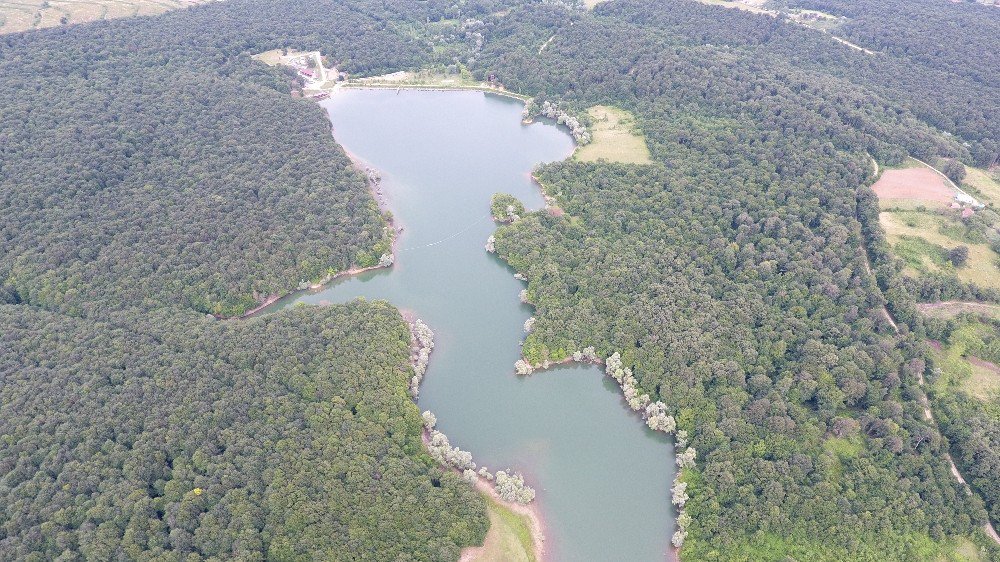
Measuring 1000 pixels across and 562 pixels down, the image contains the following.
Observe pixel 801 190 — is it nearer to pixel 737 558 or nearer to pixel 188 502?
pixel 737 558

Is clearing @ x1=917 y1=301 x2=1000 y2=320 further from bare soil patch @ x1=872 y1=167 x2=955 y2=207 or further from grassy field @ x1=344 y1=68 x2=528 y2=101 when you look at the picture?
grassy field @ x1=344 y1=68 x2=528 y2=101

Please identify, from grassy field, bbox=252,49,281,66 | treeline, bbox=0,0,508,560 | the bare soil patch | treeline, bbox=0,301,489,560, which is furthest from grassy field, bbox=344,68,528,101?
treeline, bbox=0,301,489,560

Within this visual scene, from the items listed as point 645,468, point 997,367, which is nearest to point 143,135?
point 645,468

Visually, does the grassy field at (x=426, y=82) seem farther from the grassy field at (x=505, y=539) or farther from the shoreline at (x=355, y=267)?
the grassy field at (x=505, y=539)

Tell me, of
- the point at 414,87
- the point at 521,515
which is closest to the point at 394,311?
the point at 521,515

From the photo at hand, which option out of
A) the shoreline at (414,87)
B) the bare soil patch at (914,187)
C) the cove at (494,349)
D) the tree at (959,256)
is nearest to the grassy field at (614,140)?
the cove at (494,349)

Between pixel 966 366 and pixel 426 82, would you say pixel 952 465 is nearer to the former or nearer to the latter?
pixel 966 366
